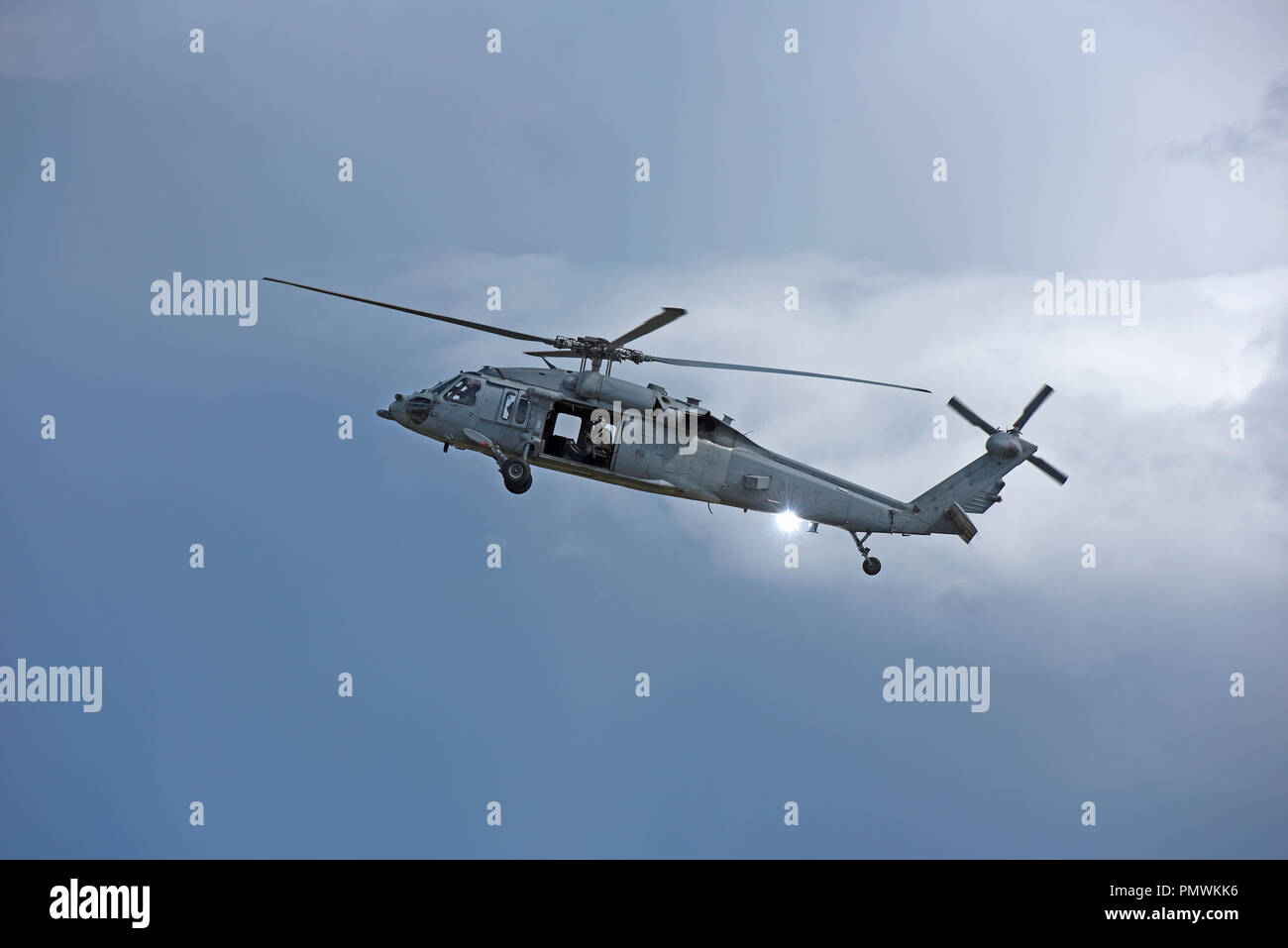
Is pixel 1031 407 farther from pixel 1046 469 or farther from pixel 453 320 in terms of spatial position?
pixel 453 320

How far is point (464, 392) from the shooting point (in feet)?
129

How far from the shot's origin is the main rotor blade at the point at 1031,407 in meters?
41.4

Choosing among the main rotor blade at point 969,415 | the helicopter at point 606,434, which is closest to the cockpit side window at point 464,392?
the helicopter at point 606,434

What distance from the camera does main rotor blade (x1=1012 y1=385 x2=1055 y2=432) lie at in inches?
1630

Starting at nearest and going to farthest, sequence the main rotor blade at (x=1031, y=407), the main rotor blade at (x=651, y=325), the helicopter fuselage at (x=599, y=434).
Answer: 1. the main rotor blade at (x=651, y=325)
2. the helicopter fuselage at (x=599, y=434)
3. the main rotor blade at (x=1031, y=407)

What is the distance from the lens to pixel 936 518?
138ft

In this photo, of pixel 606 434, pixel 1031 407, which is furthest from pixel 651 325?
pixel 1031 407

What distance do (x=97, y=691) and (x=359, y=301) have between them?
115 ft

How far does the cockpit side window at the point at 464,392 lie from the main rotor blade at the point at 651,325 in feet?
15.1

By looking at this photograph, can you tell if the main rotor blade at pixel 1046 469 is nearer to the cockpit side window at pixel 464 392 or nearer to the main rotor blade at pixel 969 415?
the main rotor blade at pixel 969 415

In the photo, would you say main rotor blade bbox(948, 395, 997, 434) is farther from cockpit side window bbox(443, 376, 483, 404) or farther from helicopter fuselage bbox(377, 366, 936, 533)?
cockpit side window bbox(443, 376, 483, 404)

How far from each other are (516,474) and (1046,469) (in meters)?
17.7

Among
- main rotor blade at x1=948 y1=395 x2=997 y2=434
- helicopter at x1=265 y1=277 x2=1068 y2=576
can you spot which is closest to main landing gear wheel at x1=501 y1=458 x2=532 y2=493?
helicopter at x1=265 y1=277 x2=1068 y2=576

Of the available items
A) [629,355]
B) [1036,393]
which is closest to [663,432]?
[629,355]
